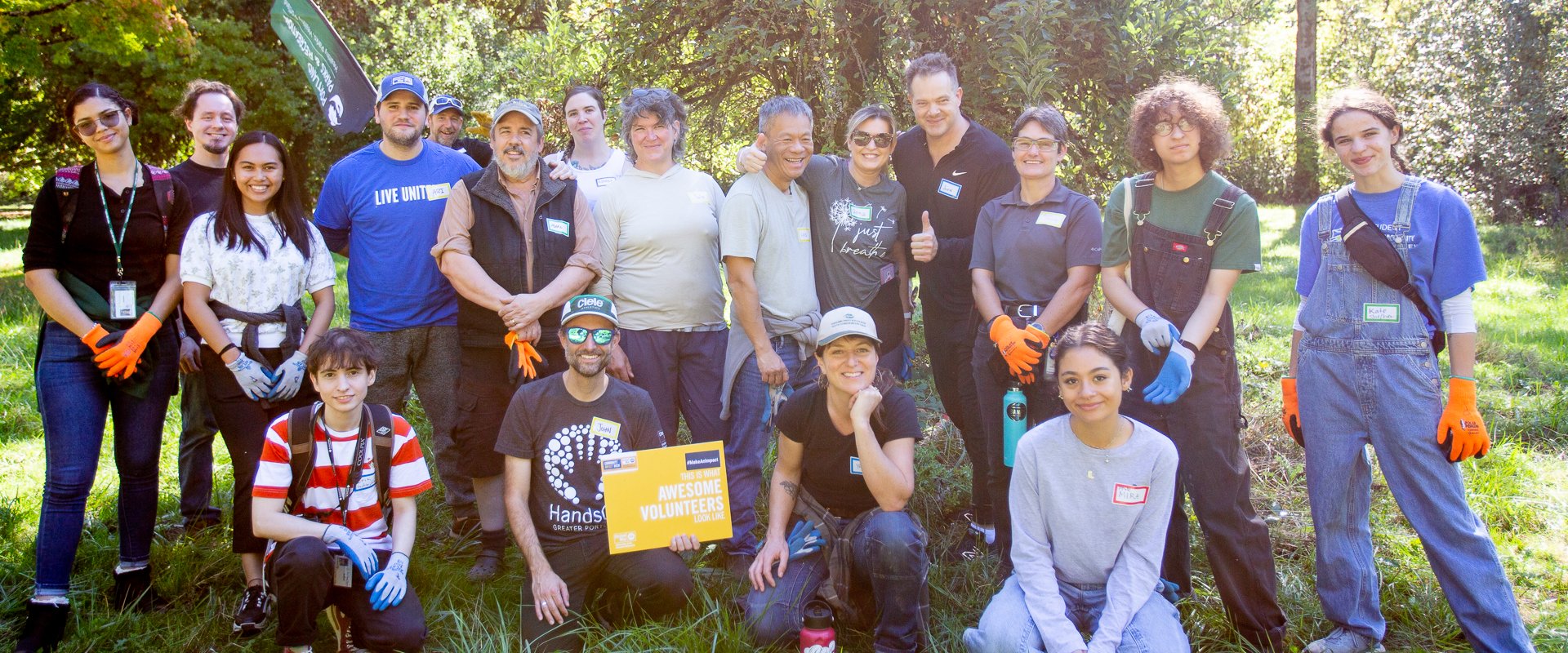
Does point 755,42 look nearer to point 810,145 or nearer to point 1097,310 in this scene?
point 810,145

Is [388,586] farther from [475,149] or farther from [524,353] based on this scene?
[475,149]

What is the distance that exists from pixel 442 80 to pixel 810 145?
1411 cm

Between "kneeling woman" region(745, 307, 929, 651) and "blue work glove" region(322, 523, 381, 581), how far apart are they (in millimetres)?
1427

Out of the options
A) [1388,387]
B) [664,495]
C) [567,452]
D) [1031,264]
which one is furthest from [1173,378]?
[567,452]

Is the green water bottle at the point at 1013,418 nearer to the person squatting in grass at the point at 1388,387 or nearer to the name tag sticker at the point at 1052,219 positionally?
the name tag sticker at the point at 1052,219

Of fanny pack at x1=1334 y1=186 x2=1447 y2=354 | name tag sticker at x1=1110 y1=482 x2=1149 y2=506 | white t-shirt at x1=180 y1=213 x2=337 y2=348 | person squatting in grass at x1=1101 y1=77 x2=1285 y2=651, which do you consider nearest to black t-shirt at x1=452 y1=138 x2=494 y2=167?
white t-shirt at x1=180 y1=213 x2=337 y2=348

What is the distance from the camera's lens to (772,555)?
382cm

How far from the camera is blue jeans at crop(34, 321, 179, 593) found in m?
3.76

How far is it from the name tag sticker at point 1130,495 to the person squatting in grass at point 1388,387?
0.77 m

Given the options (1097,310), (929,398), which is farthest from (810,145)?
(1097,310)

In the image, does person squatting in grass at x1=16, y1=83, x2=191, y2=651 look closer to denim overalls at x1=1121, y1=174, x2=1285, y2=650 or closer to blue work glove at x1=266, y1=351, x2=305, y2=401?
blue work glove at x1=266, y1=351, x2=305, y2=401

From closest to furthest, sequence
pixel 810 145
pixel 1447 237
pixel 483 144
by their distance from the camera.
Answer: pixel 1447 237 → pixel 810 145 → pixel 483 144

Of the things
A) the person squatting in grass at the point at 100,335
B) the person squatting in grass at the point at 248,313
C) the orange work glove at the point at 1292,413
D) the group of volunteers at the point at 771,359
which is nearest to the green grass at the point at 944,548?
the group of volunteers at the point at 771,359

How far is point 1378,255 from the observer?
11.2 feet
